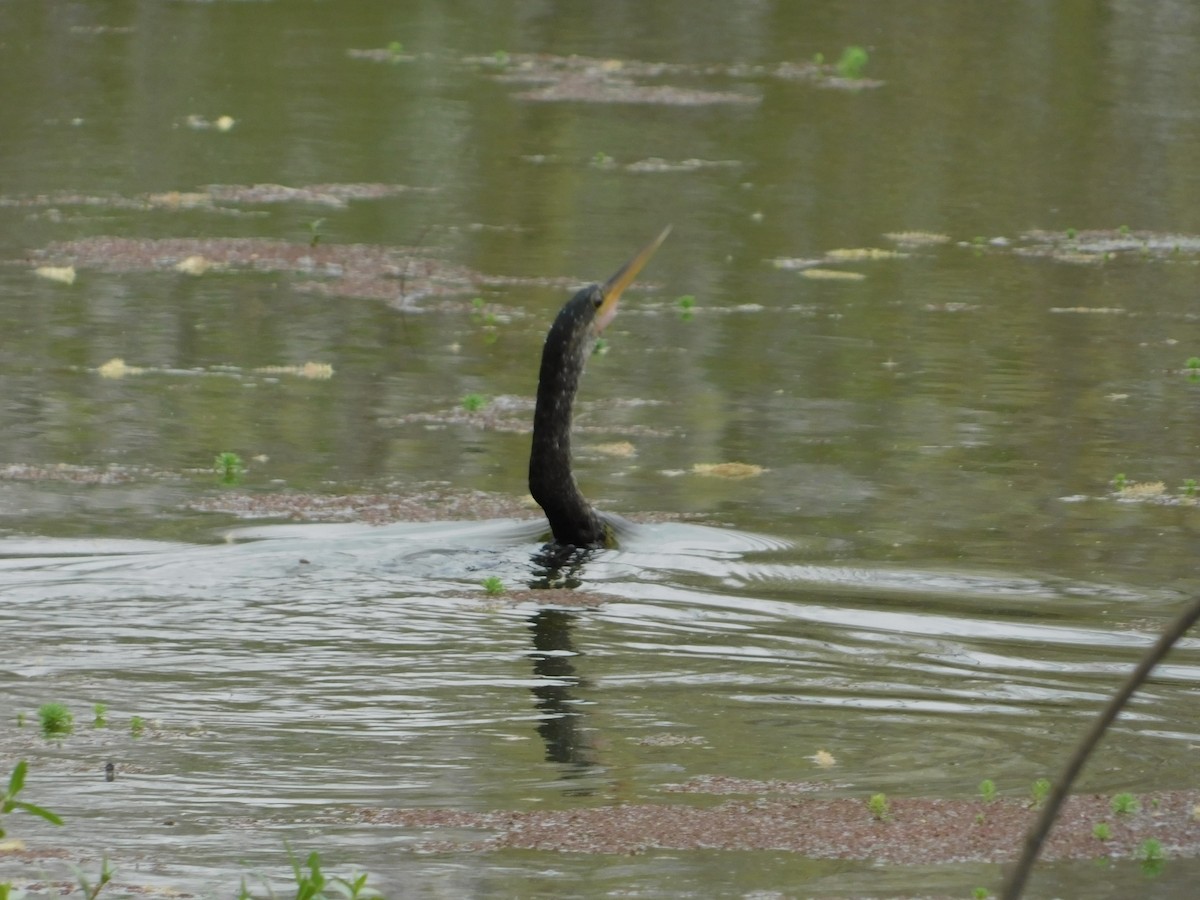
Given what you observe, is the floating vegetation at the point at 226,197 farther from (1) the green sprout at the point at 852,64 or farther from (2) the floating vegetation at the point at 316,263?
(1) the green sprout at the point at 852,64

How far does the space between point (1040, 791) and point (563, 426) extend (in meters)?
3.52

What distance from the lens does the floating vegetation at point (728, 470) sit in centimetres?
1109

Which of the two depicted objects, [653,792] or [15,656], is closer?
[653,792]

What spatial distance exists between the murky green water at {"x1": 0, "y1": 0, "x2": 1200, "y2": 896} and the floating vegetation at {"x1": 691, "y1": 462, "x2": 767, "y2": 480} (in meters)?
0.11

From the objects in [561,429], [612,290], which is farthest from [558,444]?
[612,290]

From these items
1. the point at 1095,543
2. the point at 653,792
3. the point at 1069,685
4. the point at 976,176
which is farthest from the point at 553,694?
the point at 976,176

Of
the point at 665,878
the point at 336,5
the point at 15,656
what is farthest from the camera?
the point at 336,5

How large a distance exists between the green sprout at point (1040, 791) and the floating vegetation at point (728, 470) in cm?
459

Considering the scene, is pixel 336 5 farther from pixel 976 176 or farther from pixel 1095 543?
pixel 1095 543

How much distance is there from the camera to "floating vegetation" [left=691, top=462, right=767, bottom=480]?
11.1 meters

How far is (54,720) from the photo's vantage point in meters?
7.04

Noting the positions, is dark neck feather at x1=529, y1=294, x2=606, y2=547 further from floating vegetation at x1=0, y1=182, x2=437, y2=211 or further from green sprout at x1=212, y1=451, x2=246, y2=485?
floating vegetation at x1=0, y1=182, x2=437, y2=211

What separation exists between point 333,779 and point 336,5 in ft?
84.3

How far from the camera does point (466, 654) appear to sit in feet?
26.5
